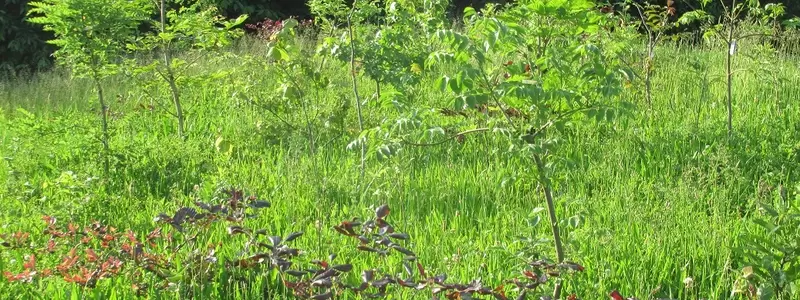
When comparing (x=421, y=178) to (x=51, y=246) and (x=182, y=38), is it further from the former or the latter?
(x=182, y=38)

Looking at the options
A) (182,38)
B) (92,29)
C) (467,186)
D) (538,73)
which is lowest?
(467,186)

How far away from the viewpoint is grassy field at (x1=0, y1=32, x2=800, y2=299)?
3.22 metres

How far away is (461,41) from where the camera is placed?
8.71 feet

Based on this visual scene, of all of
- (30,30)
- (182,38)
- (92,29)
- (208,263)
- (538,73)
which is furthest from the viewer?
(30,30)

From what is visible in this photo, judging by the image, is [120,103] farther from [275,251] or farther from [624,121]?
[275,251]

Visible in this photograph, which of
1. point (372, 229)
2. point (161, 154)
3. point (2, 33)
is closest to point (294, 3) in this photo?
point (2, 33)

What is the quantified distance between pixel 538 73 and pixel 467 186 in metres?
1.63

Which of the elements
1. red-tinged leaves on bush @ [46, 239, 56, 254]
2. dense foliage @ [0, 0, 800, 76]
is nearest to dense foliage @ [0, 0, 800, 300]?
red-tinged leaves on bush @ [46, 239, 56, 254]

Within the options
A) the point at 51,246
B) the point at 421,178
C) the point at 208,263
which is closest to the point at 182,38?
the point at 421,178

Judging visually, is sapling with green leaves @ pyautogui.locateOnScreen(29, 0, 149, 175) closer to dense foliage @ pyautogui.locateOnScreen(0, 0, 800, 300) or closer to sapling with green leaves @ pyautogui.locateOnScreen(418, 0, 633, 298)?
dense foliage @ pyautogui.locateOnScreen(0, 0, 800, 300)

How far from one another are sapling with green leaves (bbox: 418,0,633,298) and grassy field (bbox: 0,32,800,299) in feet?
0.54

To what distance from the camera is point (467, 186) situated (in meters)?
4.46

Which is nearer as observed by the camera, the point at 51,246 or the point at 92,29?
the point at 51,246

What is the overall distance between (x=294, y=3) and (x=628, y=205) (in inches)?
399
